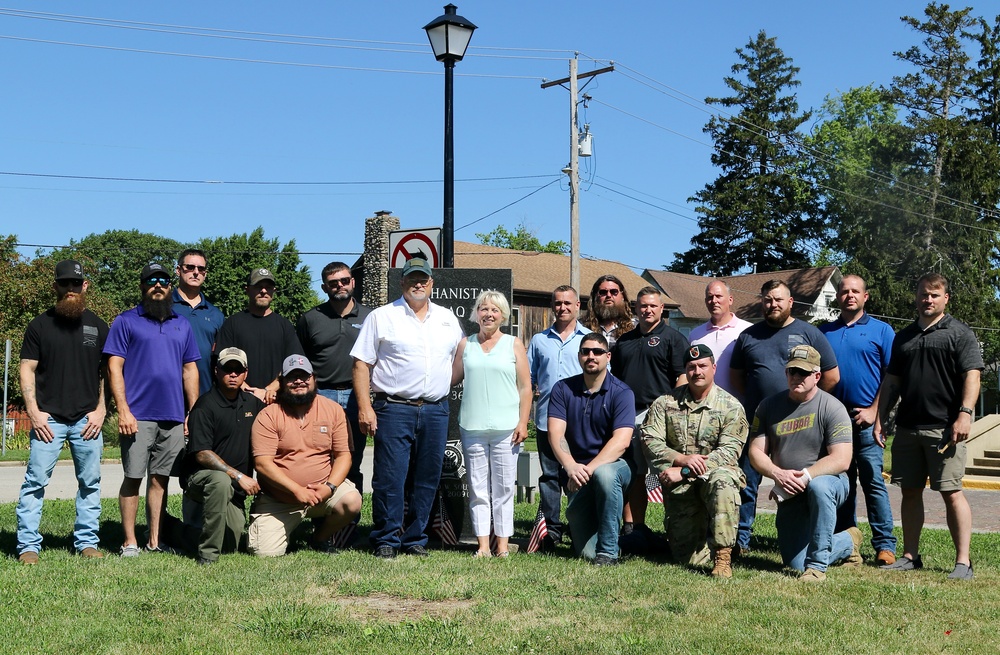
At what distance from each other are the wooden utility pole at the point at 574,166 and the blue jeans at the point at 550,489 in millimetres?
17272

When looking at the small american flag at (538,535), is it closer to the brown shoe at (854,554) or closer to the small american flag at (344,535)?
the small american flag at (344,535)

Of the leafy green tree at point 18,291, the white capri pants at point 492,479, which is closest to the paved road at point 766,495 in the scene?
the white capri pants at point 492,479

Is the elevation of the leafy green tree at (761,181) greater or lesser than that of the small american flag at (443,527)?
greater

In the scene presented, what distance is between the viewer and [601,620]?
544cm

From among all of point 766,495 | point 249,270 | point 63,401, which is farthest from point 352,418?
point 249,270

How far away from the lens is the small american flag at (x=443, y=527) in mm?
8094

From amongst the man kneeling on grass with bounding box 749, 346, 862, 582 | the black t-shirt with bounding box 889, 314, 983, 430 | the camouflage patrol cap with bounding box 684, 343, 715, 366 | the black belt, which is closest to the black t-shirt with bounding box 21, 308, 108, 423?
the black belt

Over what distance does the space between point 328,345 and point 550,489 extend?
7.25 ft

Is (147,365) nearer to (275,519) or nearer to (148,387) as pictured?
(148,387)

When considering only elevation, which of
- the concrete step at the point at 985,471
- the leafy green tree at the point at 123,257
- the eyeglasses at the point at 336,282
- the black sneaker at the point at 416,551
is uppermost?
the leafy green tree at the point at 123,257

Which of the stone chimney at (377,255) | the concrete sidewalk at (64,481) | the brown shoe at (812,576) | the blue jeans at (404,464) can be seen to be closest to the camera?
the brown shoe at (812,576)

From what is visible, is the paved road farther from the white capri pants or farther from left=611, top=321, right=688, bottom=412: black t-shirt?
the white capri pants

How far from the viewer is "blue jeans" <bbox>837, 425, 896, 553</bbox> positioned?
746 centimetres

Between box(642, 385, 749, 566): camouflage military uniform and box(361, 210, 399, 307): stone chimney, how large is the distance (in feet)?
88.7
